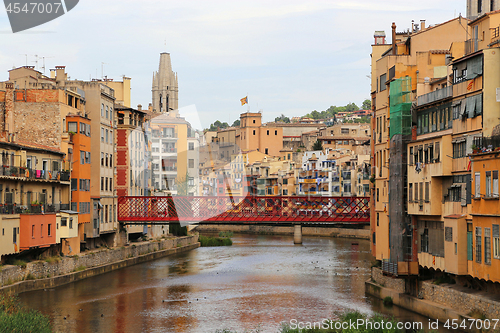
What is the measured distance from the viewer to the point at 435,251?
103 feet

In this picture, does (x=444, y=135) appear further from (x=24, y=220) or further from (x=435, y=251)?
(x=24, y=220)

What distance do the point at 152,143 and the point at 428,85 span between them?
50.0 m

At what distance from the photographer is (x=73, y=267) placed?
44.1 meters

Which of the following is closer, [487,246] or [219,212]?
[487,246]

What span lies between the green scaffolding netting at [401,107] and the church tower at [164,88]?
137715 millimetres

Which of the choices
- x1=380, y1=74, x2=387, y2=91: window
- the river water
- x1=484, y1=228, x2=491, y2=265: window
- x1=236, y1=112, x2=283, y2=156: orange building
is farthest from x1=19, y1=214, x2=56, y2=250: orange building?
x1=236, y1=112, x2=283, y2=156: orange building

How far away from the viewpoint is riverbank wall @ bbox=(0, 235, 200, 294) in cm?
3644

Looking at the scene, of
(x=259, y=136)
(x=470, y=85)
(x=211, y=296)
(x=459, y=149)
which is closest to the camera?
(x=470, y=85)

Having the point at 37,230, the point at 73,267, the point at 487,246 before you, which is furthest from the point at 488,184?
the point at 73,267

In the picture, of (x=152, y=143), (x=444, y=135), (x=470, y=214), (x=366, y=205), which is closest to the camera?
(x=470, y=214)

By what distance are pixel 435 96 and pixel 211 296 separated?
57.0 ft

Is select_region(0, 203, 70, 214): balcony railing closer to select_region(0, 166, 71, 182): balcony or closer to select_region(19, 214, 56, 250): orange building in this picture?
select_region(19, 214, 56, 250): orange building

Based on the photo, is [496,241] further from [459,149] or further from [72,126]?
[72,126]

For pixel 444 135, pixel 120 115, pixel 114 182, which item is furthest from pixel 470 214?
pixel 120 115
